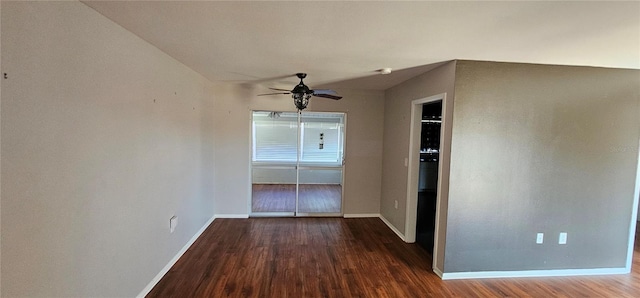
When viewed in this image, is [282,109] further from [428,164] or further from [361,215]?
[428,164]

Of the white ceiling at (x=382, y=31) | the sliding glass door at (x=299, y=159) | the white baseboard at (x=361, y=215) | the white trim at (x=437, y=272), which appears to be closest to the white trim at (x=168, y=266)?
the sliding glass door at (x=299, y=159)

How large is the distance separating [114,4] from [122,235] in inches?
65.8

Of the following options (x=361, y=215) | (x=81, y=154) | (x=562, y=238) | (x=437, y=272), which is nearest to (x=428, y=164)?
(x=361, y=215)

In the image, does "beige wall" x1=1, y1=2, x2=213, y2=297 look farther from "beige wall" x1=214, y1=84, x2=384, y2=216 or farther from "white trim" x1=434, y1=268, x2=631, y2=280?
"white trim" x1=434, y1=268, x2=631, y2=280

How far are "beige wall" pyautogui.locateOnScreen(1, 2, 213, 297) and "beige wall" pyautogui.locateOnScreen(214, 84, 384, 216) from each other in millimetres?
1700

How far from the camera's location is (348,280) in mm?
2836

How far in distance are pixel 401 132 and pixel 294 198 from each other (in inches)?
108

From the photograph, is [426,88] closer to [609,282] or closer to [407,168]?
[407,168]

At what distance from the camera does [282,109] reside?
476cm

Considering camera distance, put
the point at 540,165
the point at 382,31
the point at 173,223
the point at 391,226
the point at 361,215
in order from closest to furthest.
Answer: the point at 382,31
the point at 540,165
the point at 173,223
the point at 391,226
the point at 361,215

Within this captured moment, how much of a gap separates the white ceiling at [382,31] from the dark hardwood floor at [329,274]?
2292 millimetres

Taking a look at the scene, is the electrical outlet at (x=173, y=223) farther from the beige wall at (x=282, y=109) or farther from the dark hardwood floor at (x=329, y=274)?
the beige wall at (x=282, y=109)

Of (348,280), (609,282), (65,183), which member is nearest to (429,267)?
(348,280)

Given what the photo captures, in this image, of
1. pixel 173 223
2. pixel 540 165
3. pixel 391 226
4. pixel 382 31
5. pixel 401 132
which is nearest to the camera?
pixel 382 31
